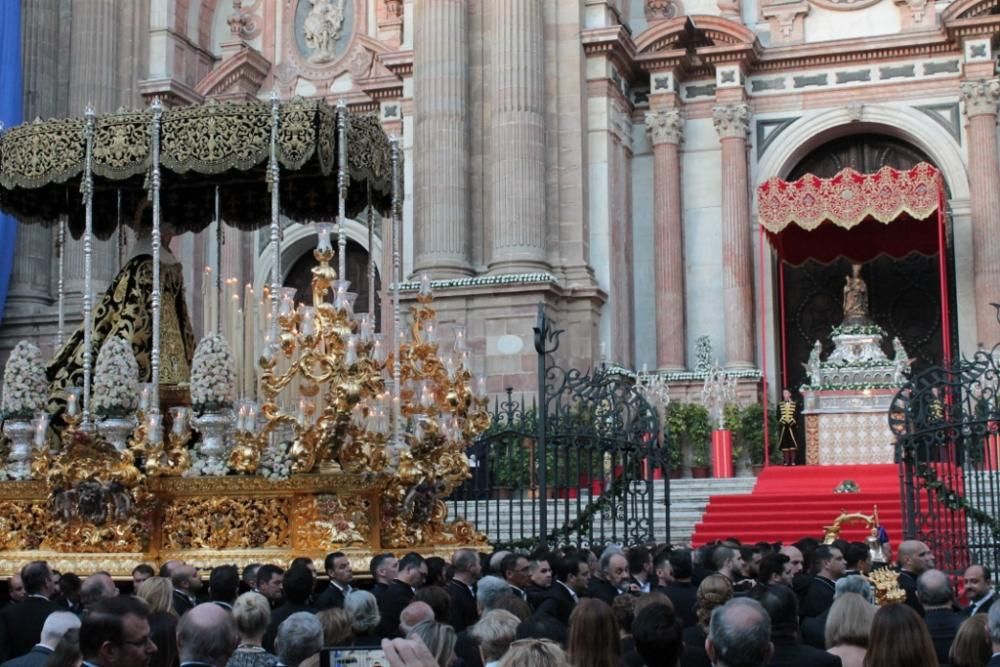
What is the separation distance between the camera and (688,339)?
86.3 feet

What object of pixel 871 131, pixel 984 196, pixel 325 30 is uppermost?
pixel 325 30

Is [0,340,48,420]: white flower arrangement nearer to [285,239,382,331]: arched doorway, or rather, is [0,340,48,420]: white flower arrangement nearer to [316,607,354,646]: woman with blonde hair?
[316,607,354,646]: woman with blonde hair

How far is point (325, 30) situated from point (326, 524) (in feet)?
58.4

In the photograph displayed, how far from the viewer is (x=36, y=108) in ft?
87.3

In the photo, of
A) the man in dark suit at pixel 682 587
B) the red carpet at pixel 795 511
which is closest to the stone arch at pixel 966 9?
the red carpet at pixel 795 511

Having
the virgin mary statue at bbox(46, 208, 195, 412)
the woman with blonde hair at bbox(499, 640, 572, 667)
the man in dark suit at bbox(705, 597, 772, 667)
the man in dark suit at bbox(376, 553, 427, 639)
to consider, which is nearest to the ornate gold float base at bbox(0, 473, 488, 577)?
the virgin mary statue at bbox(46, 208, 195, 412)

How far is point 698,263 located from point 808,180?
8.94 feet

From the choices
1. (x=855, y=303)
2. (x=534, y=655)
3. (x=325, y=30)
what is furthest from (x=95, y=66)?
(x=534, y=655)

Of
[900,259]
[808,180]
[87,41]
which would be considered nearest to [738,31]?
[808,180]

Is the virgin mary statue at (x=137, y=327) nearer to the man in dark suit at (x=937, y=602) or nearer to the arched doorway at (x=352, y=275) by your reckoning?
the man in dark suit at (x=937, y=602)

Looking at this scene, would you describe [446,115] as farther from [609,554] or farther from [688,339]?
[609,554]

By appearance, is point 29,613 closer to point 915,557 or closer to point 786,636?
point 786,636

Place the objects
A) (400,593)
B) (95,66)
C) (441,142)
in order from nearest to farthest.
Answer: (400,593) → (441,142) → (95,66)

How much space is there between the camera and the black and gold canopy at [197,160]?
13797mm
